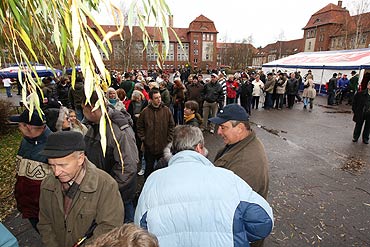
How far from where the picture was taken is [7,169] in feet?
18.3

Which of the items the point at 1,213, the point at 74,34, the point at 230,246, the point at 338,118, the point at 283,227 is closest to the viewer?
the point at 74,34

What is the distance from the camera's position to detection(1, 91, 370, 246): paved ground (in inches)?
132

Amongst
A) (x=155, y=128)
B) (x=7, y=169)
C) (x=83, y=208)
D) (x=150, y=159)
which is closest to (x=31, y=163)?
(x=83, y=208)

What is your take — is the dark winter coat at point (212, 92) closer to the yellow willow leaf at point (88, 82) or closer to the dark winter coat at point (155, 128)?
the dark winter coat at point (155, 128)

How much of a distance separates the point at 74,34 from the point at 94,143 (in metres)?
1.81

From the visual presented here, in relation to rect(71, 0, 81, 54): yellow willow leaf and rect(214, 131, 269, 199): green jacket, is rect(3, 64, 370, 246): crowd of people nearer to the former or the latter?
rect(214, 131, 269, 199): green jacket

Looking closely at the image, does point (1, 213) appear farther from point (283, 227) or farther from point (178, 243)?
point (283, 227)

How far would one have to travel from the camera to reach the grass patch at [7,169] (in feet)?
13.7

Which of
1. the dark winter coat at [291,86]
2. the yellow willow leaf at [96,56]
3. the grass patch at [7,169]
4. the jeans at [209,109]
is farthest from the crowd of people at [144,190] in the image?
the dark winter coat at [291,86]

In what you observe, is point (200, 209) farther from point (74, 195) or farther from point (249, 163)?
point (74, 195)

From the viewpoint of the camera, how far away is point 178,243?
146 cm

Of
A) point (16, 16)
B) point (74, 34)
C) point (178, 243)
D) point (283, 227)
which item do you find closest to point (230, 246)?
point (178, 243)

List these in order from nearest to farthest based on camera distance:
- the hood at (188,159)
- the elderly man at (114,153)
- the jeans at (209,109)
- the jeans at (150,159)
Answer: the hood at (188,159), the elderly man at (114,153), the jeans at (150,159), the jeans at (209,109)

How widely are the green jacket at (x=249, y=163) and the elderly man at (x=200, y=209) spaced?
59 cm
